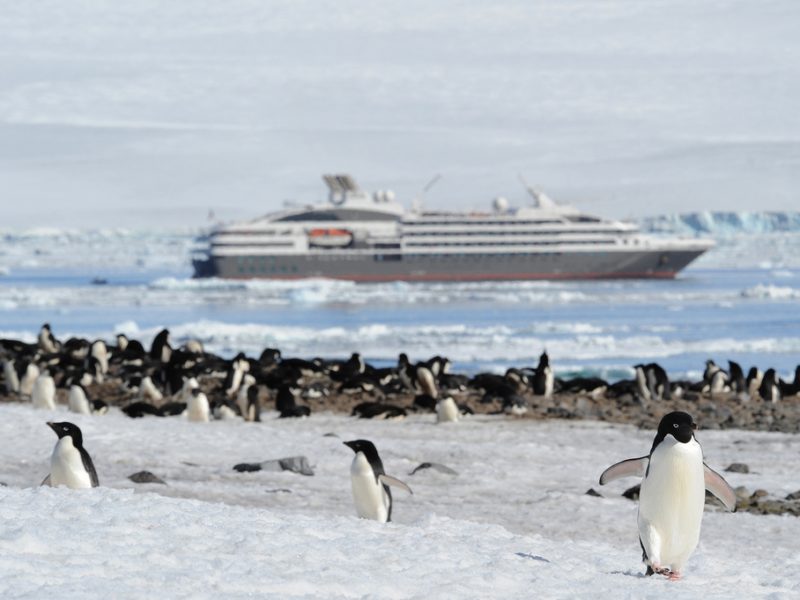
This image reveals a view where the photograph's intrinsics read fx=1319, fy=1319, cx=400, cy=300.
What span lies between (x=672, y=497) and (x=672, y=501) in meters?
0.02

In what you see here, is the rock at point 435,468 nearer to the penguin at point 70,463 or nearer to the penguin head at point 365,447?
the penguin head at point 365,447

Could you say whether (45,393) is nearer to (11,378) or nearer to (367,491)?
(11,378)

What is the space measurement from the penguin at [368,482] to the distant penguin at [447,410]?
22.8 ft

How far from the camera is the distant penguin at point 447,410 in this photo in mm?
14461

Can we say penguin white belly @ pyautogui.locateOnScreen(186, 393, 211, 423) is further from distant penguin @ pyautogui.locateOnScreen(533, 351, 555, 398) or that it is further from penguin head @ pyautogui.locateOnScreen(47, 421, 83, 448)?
penguin head @ pyautogui.locateOnScreen(47, 421, 83, 448)

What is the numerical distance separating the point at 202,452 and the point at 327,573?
21.5ft

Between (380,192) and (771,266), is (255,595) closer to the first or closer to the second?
(380,192)

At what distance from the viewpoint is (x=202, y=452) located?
11.2m

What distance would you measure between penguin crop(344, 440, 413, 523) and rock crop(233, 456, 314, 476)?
2953mm

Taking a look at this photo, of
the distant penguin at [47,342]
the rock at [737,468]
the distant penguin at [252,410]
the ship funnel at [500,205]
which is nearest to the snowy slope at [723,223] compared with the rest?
the ship funnel at [500,205]

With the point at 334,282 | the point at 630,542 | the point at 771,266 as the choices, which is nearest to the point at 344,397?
the point at 630,542

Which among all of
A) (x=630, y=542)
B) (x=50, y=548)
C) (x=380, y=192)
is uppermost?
(x=380, y=192)

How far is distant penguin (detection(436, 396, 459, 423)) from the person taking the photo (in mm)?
14461

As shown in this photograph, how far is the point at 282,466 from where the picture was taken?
10477mm
